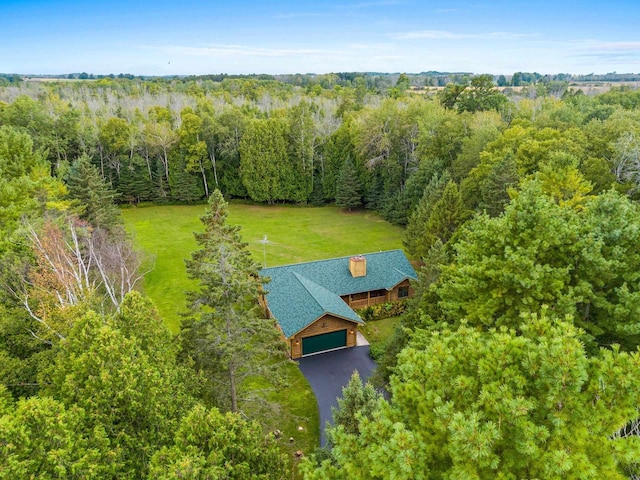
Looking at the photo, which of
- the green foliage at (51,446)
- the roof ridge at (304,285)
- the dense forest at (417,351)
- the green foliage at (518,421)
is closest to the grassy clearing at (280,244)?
the roof ridge at (304,285)

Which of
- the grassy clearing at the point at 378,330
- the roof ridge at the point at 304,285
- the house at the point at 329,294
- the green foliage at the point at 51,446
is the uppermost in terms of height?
the green foliage at the point at 51,446

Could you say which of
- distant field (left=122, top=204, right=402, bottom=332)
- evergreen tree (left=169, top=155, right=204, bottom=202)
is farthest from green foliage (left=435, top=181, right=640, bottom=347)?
evergreen tree (left=169, top=155, right=204, bottom=202)

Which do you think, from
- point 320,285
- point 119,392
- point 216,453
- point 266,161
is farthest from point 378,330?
point 266,161

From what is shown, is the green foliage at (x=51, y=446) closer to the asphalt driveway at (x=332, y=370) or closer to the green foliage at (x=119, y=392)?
the green foliage at (x=119, y=392)

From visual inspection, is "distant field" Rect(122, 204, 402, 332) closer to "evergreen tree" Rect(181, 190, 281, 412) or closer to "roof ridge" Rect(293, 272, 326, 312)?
"roof ridge" Rect(293, 272, 326, 312)

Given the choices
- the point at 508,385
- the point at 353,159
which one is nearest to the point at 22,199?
the point at 508,385

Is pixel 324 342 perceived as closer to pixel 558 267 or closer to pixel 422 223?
pixel 558 267

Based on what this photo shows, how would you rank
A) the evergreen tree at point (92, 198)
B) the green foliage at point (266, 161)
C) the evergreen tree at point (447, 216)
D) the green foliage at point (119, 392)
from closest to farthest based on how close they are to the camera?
the green foliage at point (119, 392) → the evergreen tree at point (447, 216) → the evergreen tree at point (92, 198) → the green foliage at point (266, 161)
